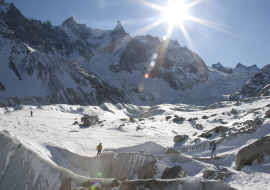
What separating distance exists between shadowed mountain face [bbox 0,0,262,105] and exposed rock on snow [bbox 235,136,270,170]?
60.4 metres

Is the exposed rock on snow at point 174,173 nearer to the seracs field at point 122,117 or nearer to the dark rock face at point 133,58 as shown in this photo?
the seracs field at point 122,117

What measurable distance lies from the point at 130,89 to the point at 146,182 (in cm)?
10909

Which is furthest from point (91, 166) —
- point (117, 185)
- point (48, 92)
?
point (48, 92)

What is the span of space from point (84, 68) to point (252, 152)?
104255 millimetres

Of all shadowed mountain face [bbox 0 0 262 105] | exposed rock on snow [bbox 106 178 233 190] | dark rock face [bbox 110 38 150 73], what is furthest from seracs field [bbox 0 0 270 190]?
dark rock face [bbox 110 38 150 73]

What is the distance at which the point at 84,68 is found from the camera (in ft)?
340

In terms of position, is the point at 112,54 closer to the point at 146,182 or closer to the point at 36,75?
the point at 36,75

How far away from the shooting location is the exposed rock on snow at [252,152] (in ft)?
24.6

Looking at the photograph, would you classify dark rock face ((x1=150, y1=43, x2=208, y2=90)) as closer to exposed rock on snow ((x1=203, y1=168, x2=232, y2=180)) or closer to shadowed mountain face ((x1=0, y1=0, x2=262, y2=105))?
shadowed mountain face ((x1=0, y1=0, x2=262, y2=105))

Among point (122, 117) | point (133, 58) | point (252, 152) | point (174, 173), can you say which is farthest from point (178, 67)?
point (174, 173)

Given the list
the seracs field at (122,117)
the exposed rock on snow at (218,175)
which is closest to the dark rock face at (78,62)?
the seracs field at (122,117)

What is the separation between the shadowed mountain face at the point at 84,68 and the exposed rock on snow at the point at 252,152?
60401 millimetres

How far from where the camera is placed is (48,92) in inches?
2906

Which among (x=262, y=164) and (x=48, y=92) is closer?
(x=262, y=164)
